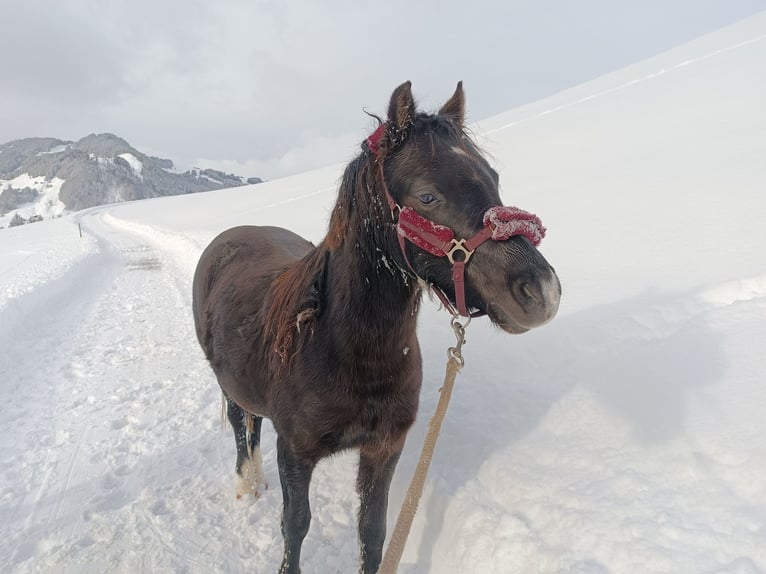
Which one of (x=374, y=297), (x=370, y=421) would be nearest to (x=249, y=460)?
(x=370, y=421)

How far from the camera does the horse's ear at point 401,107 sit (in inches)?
67.6

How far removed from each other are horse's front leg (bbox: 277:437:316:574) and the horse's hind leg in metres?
0.99

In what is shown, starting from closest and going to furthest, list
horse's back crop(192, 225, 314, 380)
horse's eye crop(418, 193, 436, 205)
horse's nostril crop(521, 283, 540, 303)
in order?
horse's nostril crop(521, 283, 540, 303) < horse's eye crop(418, 193, 436, 205) < horse's back crop(192, 225, 314, 380)

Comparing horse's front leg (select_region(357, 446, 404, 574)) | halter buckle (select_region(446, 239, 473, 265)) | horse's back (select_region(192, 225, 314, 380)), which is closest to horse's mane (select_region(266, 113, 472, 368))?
halter buckle (select_region(446, 239, 473, 265))

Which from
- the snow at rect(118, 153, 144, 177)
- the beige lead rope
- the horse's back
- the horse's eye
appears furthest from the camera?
the snow at rect(118, 153, 144, 177)

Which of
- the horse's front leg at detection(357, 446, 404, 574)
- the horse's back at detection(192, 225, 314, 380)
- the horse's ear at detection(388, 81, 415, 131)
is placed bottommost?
the horse's front leg at detection(357, 446, 404, 574)

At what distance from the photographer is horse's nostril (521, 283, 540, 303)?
54.8 inches

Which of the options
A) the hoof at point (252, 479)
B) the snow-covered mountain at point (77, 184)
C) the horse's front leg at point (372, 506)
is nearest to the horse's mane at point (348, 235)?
the horse's front leg at point (372, 506)

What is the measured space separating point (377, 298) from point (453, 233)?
0.51 meters

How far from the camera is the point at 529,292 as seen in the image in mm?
1402

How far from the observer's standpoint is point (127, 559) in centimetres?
271

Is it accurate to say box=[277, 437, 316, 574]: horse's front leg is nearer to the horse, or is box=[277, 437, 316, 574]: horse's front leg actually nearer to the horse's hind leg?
the horse

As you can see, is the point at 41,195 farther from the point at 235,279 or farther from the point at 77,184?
the point at 235,279

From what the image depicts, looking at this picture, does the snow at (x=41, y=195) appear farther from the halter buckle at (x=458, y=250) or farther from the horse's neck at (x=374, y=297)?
the halter buckle at (x=458, y=250)
